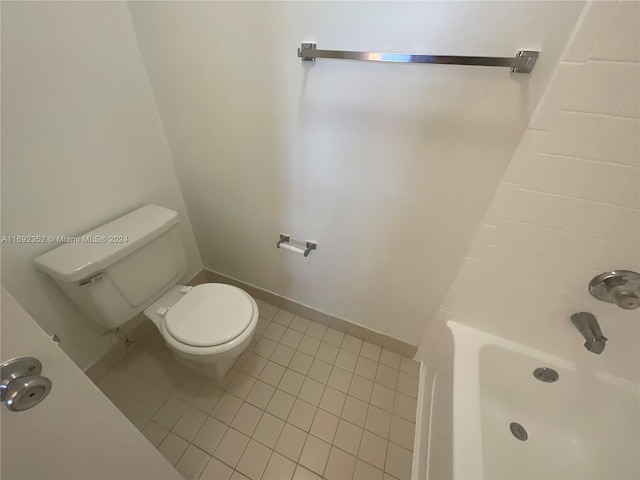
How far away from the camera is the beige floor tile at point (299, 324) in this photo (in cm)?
172

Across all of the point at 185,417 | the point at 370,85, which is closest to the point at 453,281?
the point at 370,85

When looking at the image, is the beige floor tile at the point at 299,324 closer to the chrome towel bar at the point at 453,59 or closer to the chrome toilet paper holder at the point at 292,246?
the chrome toilet paper holder at the point at 292,246

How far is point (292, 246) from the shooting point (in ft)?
4.72

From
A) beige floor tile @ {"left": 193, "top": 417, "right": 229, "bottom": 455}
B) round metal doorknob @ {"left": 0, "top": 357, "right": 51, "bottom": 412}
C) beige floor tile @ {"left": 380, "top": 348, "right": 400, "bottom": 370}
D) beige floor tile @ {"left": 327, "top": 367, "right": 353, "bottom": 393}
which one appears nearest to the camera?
round metal doorknob @ {"left": 0, "top": 357, "right": 51, "bottom": 412}

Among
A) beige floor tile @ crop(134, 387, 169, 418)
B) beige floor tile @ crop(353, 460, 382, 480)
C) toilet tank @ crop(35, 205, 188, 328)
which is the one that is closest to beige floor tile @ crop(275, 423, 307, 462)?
beige floor tile @ crop(353, 460, 382, 480)

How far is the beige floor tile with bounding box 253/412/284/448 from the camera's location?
1.26 m

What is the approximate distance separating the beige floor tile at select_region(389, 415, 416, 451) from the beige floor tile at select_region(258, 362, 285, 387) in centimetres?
57

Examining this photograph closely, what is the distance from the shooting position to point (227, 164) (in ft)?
4.37

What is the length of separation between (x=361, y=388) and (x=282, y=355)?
0.44 metres

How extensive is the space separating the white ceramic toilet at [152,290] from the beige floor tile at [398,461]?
0.76 meters

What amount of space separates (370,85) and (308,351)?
1.30 metres

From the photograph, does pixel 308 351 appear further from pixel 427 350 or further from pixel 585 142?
pixel 585 142

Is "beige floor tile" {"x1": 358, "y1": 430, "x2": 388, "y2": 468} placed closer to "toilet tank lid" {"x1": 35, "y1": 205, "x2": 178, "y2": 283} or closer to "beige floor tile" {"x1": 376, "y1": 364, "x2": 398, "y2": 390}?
"beige floor tile" {"x1": 376, "y1": 364, "x2": 398, "y2": 390}

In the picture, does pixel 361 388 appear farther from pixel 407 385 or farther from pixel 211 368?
pixel 211 368
